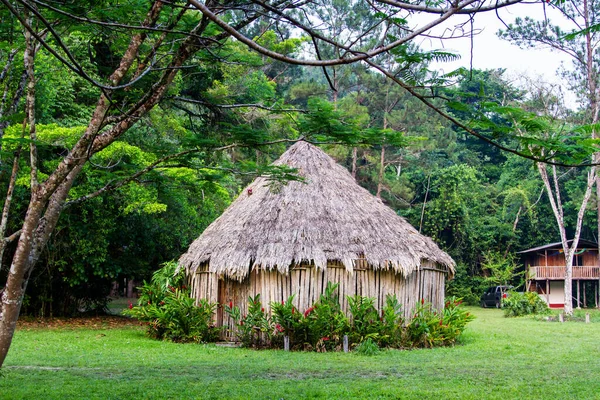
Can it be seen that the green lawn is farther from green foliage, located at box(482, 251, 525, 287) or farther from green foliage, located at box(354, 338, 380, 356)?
green foliage, located at box(482, 251, 525, 287)

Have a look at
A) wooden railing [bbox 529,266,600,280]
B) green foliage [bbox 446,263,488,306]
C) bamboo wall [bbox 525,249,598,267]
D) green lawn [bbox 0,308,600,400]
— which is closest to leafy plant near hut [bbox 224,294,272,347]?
green lawn [bbox 0,308,600,400]

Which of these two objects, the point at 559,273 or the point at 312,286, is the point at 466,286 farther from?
the point at 312,286

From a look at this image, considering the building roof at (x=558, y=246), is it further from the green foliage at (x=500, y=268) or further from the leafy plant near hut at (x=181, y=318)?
the leafy plant near hut at (x=181, y=318)

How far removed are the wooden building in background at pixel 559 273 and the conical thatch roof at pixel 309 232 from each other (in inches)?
854

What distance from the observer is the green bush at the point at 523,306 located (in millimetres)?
26531

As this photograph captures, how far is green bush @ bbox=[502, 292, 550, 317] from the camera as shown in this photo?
2653 centimetres

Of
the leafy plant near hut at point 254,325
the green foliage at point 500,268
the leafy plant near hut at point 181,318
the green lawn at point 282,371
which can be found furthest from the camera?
the green foliage at point 500,268

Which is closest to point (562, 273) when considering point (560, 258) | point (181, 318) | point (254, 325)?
point (560, 258)

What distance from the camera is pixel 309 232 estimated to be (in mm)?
13672

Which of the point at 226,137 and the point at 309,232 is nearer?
the point at 226,137

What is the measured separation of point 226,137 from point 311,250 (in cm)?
623

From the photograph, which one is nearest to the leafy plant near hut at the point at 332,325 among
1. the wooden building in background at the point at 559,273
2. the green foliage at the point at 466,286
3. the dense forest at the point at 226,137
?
the dense forest at the point at 226,137

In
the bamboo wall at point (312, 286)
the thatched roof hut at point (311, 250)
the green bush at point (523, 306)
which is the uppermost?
the thatched roof hut at point (311, 250)

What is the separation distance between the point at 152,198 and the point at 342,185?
481 centimetres
